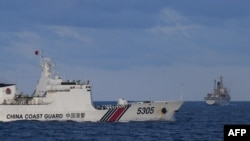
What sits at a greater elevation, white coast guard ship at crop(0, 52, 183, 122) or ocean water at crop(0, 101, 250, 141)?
white coast guard ship at crop(0, 52, 183, 122)

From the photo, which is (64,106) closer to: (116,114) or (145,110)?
(116,114)

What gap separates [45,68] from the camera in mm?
75688

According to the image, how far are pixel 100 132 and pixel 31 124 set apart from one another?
12237mm

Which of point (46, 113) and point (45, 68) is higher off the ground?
point (45, 68)

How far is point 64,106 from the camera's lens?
73312 millimetres

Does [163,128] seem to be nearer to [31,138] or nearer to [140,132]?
[140,132]

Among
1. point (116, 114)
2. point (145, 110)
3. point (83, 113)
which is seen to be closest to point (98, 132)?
point (83, 113)

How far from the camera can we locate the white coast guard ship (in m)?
72.8

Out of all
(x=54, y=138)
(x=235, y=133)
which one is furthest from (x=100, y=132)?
(x=235, y=133)
